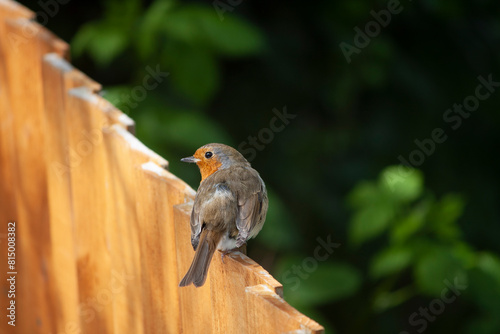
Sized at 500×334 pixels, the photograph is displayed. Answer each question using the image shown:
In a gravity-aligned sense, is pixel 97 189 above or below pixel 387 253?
above

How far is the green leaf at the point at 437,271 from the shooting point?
384cm

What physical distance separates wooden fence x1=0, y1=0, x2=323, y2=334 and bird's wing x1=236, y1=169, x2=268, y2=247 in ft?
0.93

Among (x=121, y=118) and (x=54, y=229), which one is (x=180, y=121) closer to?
(x=54, y=229)

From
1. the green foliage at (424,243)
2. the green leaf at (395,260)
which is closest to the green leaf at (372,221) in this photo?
the green foliage at (424,243)

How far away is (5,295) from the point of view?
3.27 m

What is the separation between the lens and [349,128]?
18.6ft

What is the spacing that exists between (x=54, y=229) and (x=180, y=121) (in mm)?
1255

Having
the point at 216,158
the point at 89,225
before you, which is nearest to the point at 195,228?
the point at 89,225

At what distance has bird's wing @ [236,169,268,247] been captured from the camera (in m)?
2.29

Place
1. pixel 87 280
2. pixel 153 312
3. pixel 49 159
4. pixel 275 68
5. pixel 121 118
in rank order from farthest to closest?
pixel 275 68 < pixel 49 159 < pixel 87 280 < pixel 121 118 < pixel 153 312

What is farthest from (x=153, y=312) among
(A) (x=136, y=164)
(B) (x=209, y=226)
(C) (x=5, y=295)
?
(C) (x=5, y=295)

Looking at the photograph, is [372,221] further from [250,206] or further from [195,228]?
[195,228]

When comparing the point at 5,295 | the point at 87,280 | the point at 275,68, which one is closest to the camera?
the point at 87,280

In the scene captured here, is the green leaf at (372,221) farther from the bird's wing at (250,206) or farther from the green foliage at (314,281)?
the bird's wing at (250,206)
